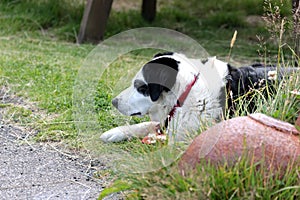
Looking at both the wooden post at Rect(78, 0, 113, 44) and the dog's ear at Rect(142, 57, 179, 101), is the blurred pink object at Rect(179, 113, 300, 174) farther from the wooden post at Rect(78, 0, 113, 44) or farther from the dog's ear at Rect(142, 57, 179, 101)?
the wooden post at Rect(78, 0, 113, 44)

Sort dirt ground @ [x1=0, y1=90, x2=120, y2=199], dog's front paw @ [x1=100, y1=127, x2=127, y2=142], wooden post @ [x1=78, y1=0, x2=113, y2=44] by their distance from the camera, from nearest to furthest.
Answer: dirt ground @ [x1=0, y1=90, x2=120, y2=199] → dog's front paw @ [x1=100, y1=127, x2=127, y2=142] → wooden post @ [x1=78, y1=0, x2=113, y2=44]

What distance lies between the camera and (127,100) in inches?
155

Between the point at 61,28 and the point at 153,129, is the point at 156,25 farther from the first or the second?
the point at 153,129

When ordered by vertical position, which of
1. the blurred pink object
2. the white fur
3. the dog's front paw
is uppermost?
the blurred pink object

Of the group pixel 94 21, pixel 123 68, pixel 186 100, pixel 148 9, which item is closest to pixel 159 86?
pixel 186 100

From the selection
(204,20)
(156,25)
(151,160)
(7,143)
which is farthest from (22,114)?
(204,20)

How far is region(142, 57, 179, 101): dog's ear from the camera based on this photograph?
3.87 meters

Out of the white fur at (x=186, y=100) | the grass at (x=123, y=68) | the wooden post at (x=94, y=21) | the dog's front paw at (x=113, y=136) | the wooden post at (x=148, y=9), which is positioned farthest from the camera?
the wooden post at (x=148, y=9)

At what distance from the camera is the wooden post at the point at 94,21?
668cm

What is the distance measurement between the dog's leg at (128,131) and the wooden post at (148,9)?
4.12 metres

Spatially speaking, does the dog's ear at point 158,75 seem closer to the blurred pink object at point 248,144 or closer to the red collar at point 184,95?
the red collar at point 184,95

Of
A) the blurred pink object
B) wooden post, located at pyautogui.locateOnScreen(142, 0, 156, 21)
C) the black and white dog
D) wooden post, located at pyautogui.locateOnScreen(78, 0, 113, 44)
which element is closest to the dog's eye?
the black and white dog

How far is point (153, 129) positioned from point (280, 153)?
132 cm

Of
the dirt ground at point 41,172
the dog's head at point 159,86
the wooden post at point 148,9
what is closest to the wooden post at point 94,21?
the wooden post at point 148,9
